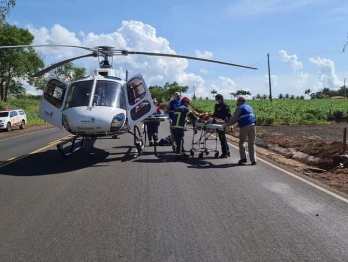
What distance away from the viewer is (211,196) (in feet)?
25.4

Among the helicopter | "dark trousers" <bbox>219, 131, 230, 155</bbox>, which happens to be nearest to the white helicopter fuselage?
the helicopter

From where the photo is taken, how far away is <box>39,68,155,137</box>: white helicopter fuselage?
445 inches

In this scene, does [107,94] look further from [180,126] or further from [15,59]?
[15,59]

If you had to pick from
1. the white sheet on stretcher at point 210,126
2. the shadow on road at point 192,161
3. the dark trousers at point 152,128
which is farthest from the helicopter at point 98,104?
the dark trousers at point 152,128

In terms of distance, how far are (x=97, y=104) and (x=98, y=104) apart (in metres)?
0.03

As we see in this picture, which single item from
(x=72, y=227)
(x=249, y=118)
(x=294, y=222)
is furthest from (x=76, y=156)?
(x=294, y=222)

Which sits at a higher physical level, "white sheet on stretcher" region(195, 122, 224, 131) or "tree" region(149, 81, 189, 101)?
"tree" region(149, 81, 189, 101)

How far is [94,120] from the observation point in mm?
11148

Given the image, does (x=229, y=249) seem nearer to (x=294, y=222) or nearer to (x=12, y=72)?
(x=294, y=222)

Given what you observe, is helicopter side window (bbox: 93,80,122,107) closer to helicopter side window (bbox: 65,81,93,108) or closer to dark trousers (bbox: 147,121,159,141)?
helicopter side window (bbox: 65,81,93,108)

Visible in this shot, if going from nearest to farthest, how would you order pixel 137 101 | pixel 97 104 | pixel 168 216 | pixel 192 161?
pixel 168 216
pixel 97 104
pixel 192 161
pixel 137 101

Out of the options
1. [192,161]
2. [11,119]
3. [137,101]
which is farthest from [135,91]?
[11,119]

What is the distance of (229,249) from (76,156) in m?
9.38

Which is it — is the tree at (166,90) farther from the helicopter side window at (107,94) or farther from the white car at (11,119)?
the helicopter side window at (107,94)
